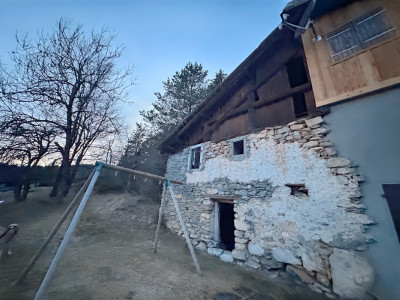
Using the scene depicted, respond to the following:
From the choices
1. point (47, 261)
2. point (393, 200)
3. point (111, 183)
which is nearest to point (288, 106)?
point (393, 200)

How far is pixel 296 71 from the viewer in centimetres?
534

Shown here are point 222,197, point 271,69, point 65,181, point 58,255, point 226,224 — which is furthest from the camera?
point 65,181

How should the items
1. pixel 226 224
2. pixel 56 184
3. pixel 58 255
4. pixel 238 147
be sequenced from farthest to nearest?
1. pixel 56 184
2. pixel 226 224
3. pixel 238 147
4. pixel 58 255

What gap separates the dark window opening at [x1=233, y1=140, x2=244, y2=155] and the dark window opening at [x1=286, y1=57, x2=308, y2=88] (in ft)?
7.59

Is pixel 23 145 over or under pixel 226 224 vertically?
over

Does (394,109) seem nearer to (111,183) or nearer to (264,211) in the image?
(264,211)

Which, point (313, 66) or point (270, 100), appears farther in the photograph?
point (270, 100)

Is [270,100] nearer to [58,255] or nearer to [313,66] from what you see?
[313,66]

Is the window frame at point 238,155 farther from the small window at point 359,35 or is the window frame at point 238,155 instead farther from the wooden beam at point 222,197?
the small window at point 359,35

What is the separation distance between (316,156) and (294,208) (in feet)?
4.41

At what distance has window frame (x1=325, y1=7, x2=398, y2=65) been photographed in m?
3.60

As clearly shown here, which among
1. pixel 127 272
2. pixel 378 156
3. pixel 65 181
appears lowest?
pixel 127 272

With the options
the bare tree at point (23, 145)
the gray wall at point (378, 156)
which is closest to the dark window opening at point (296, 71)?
the gray wall at point (378, 156)

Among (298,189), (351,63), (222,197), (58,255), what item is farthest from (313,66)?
(58,255)
